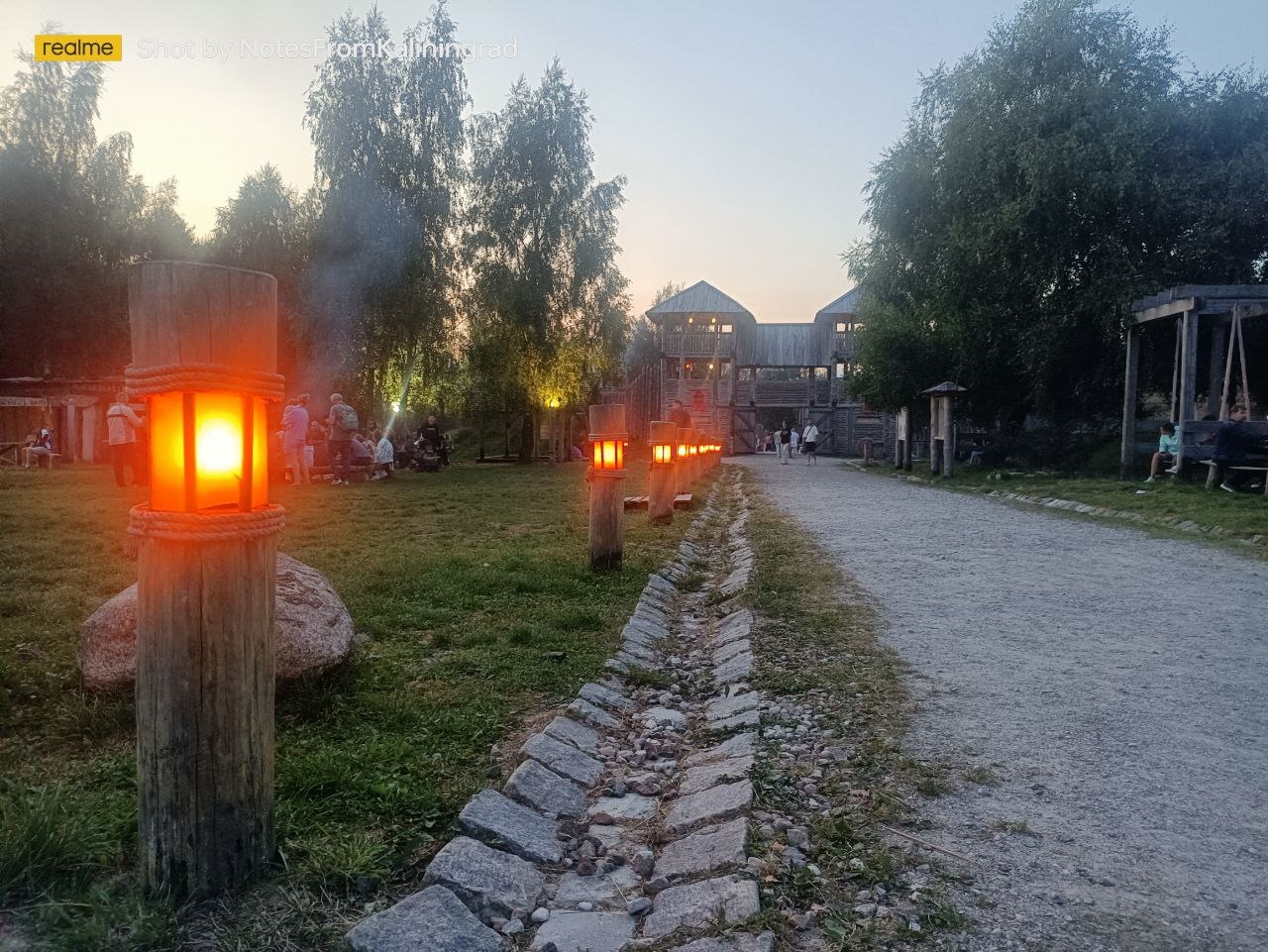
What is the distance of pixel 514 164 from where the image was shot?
28859 mm

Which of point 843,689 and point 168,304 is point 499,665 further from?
point 168,304

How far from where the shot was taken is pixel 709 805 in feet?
9.08

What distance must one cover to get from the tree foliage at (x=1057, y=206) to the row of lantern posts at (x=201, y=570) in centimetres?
2071

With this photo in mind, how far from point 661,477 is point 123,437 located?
31.8 ft

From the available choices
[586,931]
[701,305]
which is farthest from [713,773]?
[701,305]

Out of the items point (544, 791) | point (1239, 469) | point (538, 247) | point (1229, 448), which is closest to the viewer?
point (544, 791)

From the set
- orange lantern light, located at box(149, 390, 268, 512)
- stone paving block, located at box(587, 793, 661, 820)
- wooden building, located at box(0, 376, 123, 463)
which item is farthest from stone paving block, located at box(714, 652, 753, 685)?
wooden building, located at box(0, 376, 123, 463)

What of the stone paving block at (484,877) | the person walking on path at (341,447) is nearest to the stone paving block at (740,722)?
the stone paving block at (484,877)

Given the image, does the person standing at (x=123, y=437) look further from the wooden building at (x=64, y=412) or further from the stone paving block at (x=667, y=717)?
the wooden building at (x=64, y=412)

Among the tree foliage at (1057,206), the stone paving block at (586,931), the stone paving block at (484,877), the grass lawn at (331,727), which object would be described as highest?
the tree foliage at (1057,206)

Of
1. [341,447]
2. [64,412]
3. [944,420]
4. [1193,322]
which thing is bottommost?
[341,447]

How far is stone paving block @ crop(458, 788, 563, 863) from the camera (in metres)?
2.52

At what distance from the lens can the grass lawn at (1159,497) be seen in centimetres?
996

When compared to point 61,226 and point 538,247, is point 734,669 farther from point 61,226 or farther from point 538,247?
point 61,226
